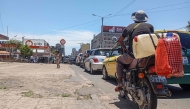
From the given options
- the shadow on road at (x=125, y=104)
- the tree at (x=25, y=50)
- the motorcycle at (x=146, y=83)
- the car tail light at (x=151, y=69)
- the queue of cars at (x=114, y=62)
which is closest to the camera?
the car tail light at (x=151, y=69)

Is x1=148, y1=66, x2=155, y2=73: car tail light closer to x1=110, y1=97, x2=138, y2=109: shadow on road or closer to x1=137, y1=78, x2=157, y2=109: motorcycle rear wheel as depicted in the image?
x1=137, y1=78, x2=157, y2=109: motorcycle rear wheel

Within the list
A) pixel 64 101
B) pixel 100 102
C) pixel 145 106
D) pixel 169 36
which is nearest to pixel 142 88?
pixel 145 106

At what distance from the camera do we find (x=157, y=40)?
11.7ft

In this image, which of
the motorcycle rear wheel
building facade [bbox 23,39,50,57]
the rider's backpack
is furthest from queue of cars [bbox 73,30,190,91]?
building facade [bbox 23,39,50,57]

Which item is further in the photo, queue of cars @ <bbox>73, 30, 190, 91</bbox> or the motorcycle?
queue of cars @ <bbox>73, 30, 190, 91</bbox>

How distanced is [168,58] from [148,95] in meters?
1.00

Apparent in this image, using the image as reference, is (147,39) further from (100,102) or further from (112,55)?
(112,55)

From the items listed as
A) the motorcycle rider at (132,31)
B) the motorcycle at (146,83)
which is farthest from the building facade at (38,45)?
the motorcycle at (146,83)

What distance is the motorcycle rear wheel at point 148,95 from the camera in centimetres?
379

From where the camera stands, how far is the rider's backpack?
3.20m

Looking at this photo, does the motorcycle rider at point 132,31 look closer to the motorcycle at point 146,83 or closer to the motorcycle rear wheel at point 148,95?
the motorcycle at point 146,83

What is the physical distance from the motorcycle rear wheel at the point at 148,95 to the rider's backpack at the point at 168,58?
2.18 ft

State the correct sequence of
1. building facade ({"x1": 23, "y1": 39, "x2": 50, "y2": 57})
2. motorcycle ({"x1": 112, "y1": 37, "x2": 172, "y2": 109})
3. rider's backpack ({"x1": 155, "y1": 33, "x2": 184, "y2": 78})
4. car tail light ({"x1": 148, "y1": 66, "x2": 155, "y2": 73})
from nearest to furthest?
rider's backpack ({"x1": 155, "y1": 33, "x2": 184, "y2": 78}), car tail light ({"x1": 148, "y1": 66, "x2": 155, "y2": 73}), motorcycle ({"x1": 112, "y1": 37, "x2": 172, "y2": 109}), building facade ({"x1": 23, "y1": 39, "x2": 50, "y2": 57})

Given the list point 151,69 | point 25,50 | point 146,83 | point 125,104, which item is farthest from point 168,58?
point 25,50
